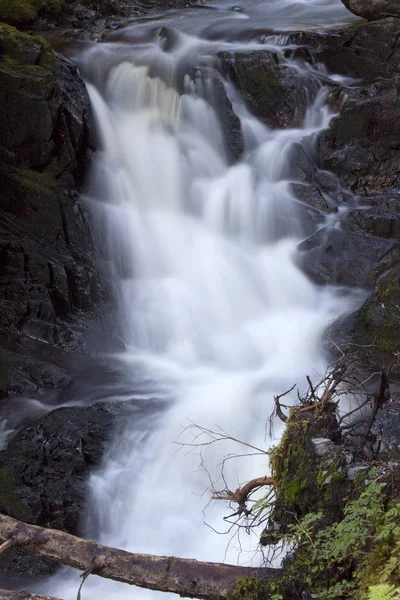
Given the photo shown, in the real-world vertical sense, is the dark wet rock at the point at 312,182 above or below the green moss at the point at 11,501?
above

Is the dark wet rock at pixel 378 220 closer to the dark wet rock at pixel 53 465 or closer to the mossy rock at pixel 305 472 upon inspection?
the dark wet rock at pixel 53 465

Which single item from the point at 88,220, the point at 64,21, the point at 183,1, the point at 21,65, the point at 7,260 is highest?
the point at 183,1

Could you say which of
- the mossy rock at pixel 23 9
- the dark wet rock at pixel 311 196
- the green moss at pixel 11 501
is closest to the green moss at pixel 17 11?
the mossy rock at pixel 23 9

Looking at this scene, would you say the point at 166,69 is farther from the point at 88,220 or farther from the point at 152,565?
the point at 152,565

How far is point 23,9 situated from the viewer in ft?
43.9

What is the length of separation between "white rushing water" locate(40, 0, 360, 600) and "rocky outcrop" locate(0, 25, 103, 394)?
20.3 inches

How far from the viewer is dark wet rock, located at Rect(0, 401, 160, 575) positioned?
18.7 feet

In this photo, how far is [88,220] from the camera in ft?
29.7

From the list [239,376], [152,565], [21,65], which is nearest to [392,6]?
[21,65]

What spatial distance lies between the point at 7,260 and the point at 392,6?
848 centimetres

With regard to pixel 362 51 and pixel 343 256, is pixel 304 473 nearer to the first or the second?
pixel 343 256

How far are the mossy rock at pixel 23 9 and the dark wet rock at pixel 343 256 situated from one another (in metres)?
8.03

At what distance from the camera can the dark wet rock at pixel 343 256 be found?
349 inches

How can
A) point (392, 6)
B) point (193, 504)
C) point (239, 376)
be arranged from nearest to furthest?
point (193, 504), point (239, 376), point (392, 6)
